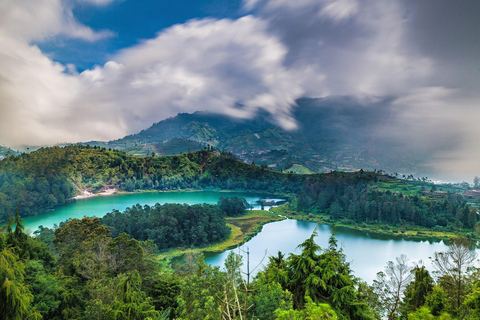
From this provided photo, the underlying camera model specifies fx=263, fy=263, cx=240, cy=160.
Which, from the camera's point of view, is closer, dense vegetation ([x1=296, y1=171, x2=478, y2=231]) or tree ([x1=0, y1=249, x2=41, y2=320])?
tree ([x1=0, y1=249, x2=41, y2=320])

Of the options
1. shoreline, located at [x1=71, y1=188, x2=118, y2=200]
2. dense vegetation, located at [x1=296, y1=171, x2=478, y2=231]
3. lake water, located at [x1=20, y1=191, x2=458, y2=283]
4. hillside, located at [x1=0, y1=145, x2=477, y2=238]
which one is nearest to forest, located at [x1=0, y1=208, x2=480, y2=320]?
lake water, located at [x1=20, y1=191, x2=458, y2=283]

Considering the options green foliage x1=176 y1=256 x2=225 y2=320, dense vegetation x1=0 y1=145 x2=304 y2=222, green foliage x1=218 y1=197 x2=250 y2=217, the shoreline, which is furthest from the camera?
the shoreline

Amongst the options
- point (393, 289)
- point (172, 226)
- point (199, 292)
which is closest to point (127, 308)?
point (199, 292)

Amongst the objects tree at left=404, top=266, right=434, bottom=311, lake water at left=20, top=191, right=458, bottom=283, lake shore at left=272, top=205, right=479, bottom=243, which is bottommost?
lake water at left=20, top=191, right=458, bottom=283

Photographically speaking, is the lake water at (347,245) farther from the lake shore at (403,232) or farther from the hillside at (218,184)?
the hillside at (218,184)

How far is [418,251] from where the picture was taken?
31.0 meters

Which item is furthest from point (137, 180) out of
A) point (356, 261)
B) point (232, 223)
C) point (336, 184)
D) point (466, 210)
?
point (466, 210)

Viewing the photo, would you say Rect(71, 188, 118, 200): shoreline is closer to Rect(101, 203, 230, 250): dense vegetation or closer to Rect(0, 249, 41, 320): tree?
Rect(101, 203, 230, 250): dense vegetation

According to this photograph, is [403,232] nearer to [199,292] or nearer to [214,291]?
[214,291]

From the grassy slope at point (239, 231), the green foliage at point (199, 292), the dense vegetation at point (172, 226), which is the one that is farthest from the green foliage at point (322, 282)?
the dense vegetation at point (172, 226)

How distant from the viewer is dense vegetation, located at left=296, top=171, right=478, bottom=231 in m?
41.3

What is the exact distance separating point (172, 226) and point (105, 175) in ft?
186

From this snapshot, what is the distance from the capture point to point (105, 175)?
7925 centimetres

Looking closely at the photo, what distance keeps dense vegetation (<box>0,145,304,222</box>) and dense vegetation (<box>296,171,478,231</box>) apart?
74.9 feet
